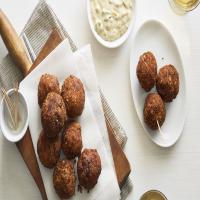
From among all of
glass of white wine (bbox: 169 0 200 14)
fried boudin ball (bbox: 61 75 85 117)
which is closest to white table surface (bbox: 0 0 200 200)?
glass of white wine (bbox: 169 0 200 14)

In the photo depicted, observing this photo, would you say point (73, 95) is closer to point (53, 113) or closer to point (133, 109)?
point (53, 113)

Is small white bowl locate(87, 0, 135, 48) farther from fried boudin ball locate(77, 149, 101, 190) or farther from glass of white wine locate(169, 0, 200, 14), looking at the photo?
fried boudin ball locate(77, 149, 101, 190)

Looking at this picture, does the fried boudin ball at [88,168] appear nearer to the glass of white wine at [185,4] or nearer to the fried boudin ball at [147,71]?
the fried boudin ball at [147,71]

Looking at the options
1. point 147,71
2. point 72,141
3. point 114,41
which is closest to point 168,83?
point 147,71

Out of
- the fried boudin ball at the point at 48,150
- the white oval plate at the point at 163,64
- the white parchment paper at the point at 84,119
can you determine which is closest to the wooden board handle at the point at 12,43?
the white parchment paper at the point at 84,119

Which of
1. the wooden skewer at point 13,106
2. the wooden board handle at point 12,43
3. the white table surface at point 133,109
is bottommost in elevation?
the white table surface at point 133,109

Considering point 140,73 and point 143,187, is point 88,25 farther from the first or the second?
point 143,187
